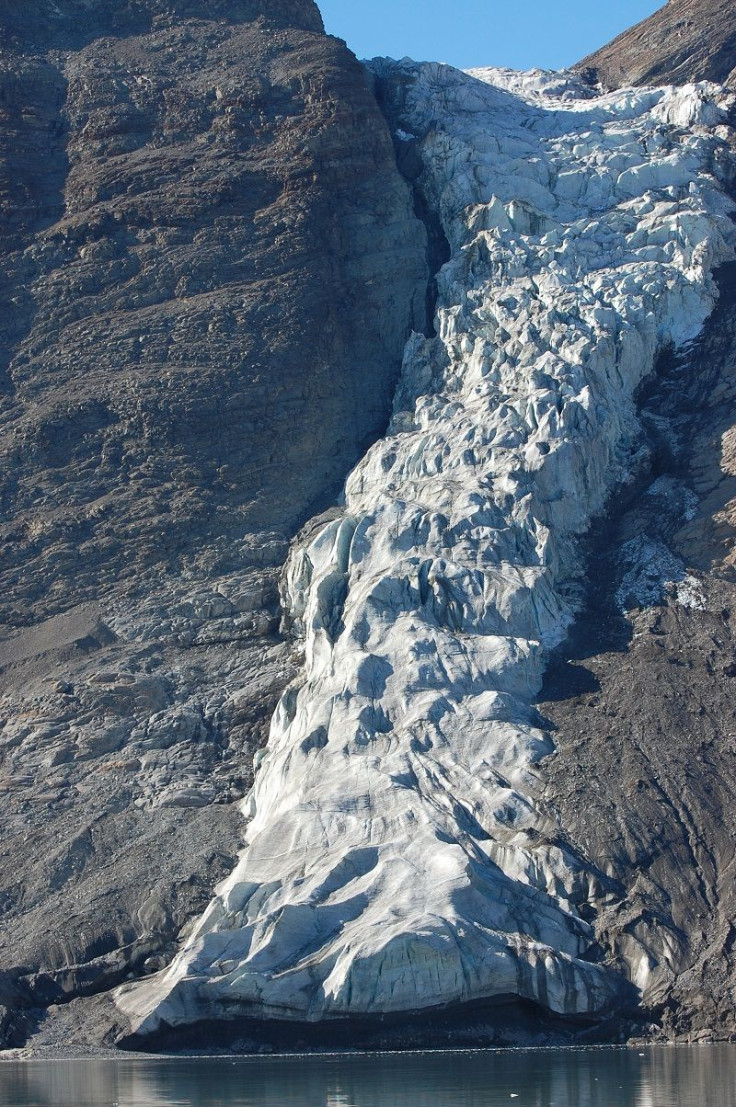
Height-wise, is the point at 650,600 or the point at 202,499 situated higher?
the point at 202,499

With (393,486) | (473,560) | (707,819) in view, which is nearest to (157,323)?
(393,486)

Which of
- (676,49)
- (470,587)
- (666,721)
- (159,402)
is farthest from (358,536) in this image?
(676,49)

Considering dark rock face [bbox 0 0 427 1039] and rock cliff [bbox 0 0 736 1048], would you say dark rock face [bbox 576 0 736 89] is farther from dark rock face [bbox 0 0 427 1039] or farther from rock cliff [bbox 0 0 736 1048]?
dark rock face [bbox 0 0 427 1039]

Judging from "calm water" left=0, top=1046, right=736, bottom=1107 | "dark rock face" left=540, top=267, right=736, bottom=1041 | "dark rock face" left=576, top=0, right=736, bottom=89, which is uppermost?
"dark rock face" left=576, top=0, right=736, bottom=89

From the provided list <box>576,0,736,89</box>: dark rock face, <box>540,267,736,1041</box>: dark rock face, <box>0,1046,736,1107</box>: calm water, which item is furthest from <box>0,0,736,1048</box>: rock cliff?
<box>0,1046,736,1107</box>: calm water

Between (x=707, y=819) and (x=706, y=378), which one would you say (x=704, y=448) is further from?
(x=707, y=819)

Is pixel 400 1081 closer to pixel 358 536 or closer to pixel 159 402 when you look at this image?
pixel 358 536

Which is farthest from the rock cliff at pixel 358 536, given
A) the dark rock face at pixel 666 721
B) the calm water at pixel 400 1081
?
the calm water at pixel 400 1081
